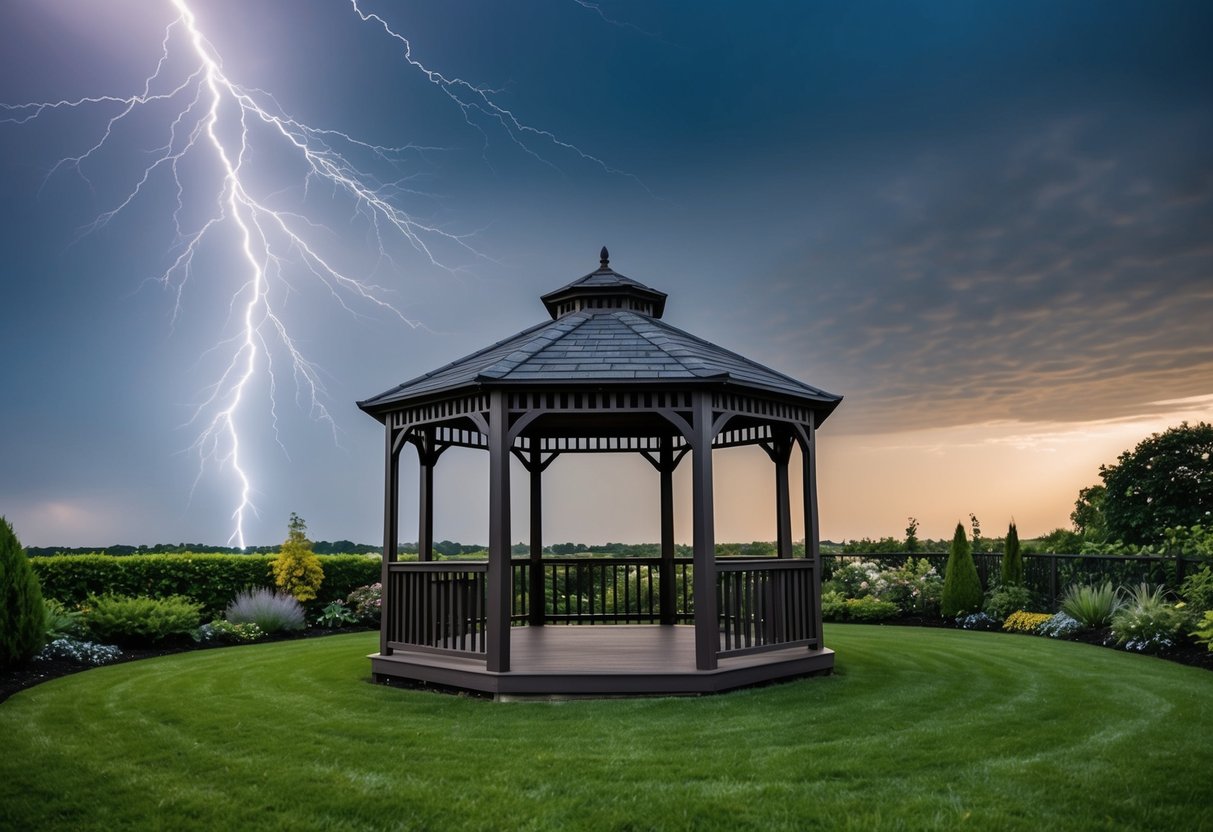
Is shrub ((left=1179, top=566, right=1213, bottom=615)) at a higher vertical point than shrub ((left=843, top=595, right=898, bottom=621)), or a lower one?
higher

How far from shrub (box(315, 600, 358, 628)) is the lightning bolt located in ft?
7.57

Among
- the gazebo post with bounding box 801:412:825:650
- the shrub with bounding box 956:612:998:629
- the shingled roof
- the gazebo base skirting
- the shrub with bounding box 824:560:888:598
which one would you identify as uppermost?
the shingled roof

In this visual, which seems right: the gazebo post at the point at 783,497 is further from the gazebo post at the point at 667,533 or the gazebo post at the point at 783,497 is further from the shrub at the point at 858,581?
the shrub at the point at 858,581

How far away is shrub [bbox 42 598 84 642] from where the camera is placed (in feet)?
35.4

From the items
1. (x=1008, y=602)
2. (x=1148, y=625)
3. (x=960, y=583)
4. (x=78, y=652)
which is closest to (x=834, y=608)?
(x=960, y=583)

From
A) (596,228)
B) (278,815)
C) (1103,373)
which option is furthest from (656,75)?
(278,815)

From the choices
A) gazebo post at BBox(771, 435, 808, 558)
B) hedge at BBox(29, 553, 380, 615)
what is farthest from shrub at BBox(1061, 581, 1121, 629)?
hedge at BBox(29, 553, 380, 615)

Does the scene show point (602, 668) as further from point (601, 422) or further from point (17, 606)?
point (17, 606)

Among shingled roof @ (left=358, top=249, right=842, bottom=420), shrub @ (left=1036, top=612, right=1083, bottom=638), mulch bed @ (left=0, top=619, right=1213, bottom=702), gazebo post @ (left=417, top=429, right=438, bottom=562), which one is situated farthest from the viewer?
shrub @ (left=1036, top=612, right=1083, bottom=638)

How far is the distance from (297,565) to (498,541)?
29.2 ft

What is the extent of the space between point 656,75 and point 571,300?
23.9 feet

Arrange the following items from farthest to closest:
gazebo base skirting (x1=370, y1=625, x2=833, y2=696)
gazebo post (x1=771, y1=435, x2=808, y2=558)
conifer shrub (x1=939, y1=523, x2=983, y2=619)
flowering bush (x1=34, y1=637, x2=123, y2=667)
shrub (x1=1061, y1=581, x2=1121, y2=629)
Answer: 1. conifer shrub (x1=939, y1=523, x2=983, y2=619)
2. shrub (x1=1061, y1=581, x2=1121, y2=629)
3. flowering bush (x1=34, y1=637, x2=123, y2=667)
4. gazebo post (x1=771, y1=435, x2=808, y2=558)
5. gazebo base skirting (x1=370, y1=625, x2=833, y2=696)

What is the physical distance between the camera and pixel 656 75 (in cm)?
1634

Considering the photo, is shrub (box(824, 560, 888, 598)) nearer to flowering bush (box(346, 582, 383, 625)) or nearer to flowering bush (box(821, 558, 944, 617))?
flowering bush (box(821, 558, 944, 617))
